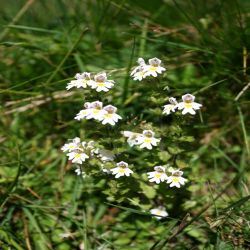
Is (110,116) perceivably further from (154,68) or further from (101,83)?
(154,68)

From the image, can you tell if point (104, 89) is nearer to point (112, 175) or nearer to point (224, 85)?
point (112, 175)

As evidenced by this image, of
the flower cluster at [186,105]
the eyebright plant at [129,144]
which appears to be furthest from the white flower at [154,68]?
the flower cluster at [186,105]

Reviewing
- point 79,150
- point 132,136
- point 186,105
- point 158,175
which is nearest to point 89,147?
point 79,150

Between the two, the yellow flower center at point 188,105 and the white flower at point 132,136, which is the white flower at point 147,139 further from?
the yellow flower center at point 188,105

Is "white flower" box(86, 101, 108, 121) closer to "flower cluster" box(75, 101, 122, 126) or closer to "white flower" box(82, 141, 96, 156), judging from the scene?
"flower cluster" box(75, 101, 122, 126)

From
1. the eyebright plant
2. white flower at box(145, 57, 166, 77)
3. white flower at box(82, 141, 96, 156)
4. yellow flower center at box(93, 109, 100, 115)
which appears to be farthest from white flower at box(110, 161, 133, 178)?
white flower at box(145, 57, 166, 77)

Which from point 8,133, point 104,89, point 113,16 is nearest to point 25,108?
point 8,133
